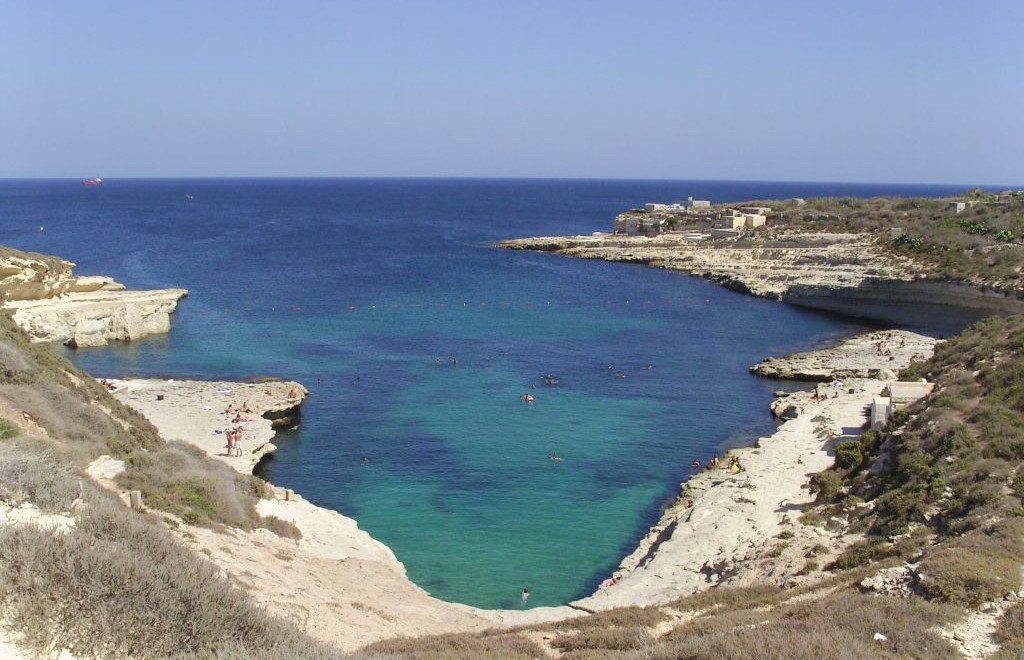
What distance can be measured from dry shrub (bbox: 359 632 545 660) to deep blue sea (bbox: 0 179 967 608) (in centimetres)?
719

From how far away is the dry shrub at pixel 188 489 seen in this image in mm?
16984

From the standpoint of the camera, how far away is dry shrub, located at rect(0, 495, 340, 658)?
8.64 meters

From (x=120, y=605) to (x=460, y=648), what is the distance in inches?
217

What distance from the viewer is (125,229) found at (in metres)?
116

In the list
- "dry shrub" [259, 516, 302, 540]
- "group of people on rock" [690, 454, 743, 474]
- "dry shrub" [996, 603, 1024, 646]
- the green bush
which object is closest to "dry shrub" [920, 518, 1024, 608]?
"dry shrub" [996, 603, 1024, 646]

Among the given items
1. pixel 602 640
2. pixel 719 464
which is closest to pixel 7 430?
pixel 602 640

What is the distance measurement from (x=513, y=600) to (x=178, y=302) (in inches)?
1856

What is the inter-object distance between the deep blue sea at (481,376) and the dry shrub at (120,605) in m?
11.7

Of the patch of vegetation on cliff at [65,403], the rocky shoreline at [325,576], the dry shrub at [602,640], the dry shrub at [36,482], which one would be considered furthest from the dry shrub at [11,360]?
the dry shrub at [602,640]

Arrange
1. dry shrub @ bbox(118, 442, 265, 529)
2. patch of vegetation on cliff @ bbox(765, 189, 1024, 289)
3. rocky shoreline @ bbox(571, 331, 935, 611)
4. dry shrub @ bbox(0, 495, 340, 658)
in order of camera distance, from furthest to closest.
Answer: patch of vegetation on cliff @ bbox(765, 189, 1024, 289), rocky shoreline @ bbox(571, 331, 935, 611), dry shrub @ bbox(118, 442, 265, 529), dry shrub @ bbox(0, 495, 340, 658)

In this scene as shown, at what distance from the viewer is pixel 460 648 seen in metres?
12.8

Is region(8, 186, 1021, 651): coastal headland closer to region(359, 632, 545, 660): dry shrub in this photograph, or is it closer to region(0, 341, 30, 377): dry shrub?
region(359, 632, 545, 660): dry shrub

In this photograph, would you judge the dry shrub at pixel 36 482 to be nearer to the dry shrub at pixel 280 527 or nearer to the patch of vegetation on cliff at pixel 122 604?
the patch of vegetation on cliff at pixel 122 604

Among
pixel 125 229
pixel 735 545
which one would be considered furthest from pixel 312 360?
pixel 125 229
